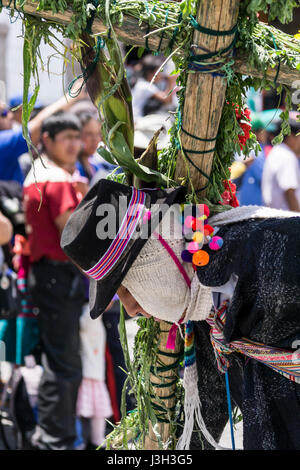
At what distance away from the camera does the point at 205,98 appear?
6.33 ft

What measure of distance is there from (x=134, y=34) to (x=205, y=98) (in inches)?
10.9

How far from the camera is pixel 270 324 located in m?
1.77

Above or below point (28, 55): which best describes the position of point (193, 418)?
below

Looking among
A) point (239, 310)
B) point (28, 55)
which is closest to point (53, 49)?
point (28, 55)

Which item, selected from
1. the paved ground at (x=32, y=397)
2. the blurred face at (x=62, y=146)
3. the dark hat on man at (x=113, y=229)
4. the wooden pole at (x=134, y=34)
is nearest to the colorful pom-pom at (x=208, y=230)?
the dark hat on man at (x=113, y=229)

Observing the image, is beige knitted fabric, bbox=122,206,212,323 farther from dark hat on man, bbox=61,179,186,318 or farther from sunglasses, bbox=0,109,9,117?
sunglasses, bbox=0,109,9,117

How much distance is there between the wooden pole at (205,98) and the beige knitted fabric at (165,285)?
191mm

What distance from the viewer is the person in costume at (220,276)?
1767 millimetres

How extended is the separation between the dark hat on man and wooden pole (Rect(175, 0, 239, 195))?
0.12 meters

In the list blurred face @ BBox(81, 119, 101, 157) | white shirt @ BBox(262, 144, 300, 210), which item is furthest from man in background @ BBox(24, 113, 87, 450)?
white shirt @ BBox(262, 144, 300, 210)

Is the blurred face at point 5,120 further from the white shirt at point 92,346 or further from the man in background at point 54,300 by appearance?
the white shirt at point 92,346

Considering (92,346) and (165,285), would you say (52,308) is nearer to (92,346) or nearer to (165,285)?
(92,346)

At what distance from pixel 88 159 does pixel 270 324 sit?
10.4 feet
